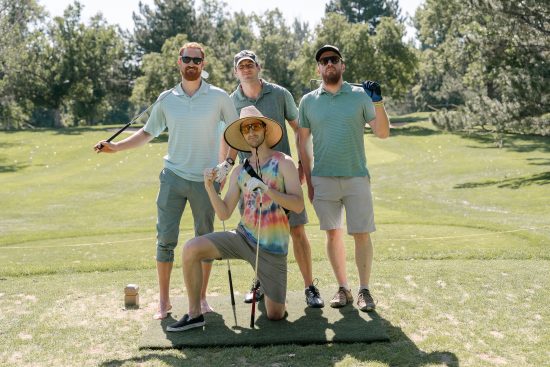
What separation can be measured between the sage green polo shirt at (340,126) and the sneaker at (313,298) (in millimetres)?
1020

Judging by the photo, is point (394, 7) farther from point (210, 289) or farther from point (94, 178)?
point (210, 289)

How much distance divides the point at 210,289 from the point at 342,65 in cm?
256

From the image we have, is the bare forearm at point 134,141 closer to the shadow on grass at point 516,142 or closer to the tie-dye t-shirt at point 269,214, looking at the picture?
the tie-dye t-shirt at point 269,214

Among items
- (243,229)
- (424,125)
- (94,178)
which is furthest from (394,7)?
(243,229)

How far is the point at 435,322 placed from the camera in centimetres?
562

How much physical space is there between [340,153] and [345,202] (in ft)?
1.44

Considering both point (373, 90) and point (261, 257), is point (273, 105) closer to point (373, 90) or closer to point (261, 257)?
point (373, 90)

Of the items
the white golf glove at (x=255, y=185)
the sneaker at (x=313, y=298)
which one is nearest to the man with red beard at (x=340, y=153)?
the sneaker at (x=313, y=298)

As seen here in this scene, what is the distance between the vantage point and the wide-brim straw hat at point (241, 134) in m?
5.57

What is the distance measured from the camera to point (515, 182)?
66.8 feet

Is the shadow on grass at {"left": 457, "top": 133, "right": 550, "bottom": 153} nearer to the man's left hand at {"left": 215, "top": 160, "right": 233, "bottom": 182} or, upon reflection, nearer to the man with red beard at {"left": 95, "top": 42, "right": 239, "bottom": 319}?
the man with red beard at {"left": 95, "top": 42, "right": 239, "bottom": 319}

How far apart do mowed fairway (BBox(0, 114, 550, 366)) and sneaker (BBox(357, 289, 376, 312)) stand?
13 cm

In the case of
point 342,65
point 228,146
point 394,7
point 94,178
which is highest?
point 394,7

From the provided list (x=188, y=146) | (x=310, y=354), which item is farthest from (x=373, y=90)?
(x=310, y=354)
